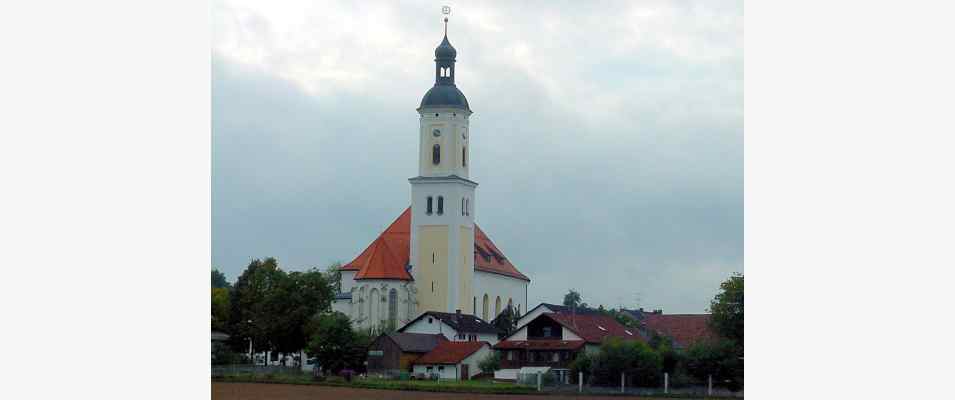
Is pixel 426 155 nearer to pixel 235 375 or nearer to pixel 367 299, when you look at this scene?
pixel 367 299

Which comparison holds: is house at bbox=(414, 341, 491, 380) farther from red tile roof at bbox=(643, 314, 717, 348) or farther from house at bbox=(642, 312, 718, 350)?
red tile roof at bbox=(643, 314, 717, 348)

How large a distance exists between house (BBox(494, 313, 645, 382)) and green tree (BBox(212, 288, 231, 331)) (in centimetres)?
1545

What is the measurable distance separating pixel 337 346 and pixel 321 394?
40.1 feet

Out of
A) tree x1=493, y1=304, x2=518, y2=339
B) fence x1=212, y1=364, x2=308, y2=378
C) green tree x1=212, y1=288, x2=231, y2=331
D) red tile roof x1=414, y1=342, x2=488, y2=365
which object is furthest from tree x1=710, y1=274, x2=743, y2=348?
green tree x1=212, y1=288, x2=231, y2=331

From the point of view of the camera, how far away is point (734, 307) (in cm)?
4209

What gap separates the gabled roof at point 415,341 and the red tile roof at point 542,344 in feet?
16.0

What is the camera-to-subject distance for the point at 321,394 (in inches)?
1382

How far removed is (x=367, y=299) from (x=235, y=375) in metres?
22.1

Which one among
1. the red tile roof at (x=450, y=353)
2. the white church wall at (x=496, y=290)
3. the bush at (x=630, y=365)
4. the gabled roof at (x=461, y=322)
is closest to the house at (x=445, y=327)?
the gabled roof at (x=461, y=322)

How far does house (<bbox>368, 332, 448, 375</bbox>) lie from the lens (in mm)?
49344

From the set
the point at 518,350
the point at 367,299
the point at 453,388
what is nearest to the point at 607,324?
the point at 518,350

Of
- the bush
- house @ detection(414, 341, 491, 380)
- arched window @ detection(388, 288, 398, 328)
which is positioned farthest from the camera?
arched window @ detection(388, 288, 398, 328)

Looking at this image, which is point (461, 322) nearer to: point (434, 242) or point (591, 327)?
point (434, 242)

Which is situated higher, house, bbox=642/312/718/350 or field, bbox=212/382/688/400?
house, bbox=642/312/718/350
